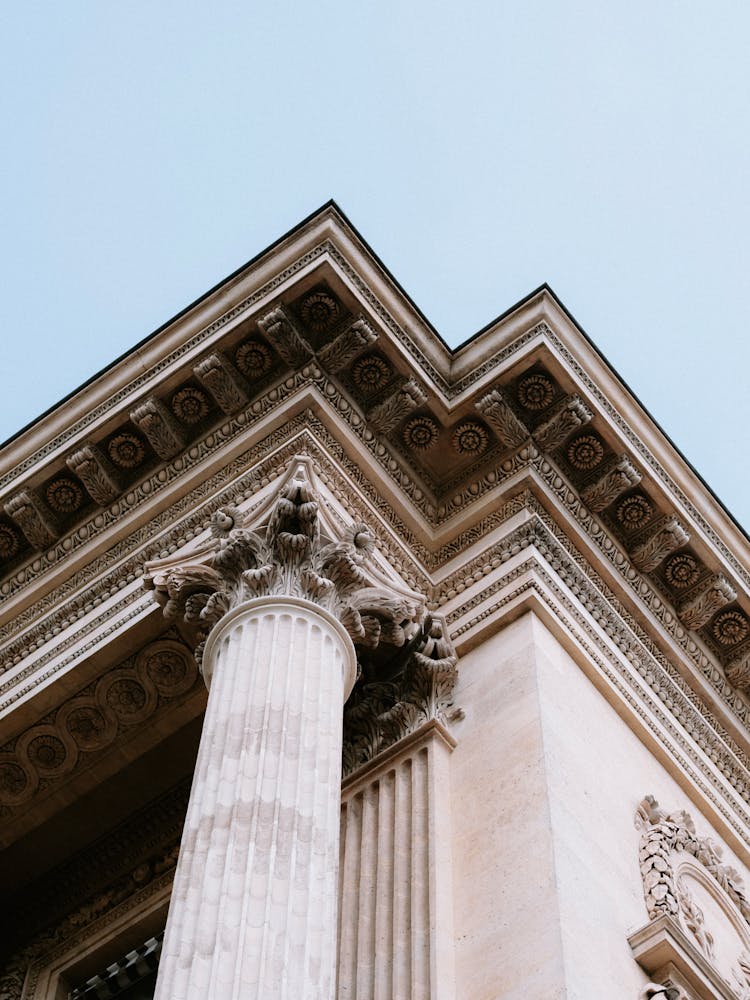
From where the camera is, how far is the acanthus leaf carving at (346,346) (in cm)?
1603

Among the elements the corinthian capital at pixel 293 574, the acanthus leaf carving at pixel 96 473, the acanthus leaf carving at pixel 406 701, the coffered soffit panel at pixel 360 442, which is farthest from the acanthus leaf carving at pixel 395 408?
the acanthus leaf carving at pixel 406 701

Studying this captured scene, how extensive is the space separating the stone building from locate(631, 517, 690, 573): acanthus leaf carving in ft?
0.09

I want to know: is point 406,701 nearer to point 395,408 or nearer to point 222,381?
point 395,408

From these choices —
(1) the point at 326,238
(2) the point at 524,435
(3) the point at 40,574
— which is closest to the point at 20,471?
(3) the point at 40,574

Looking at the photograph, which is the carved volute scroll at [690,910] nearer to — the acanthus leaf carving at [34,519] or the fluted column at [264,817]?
the fluted column at [264,817]

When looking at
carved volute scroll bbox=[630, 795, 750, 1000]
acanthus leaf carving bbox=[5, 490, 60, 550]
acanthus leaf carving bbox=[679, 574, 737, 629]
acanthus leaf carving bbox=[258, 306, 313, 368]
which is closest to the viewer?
Answer: carved volute scroll bbox=[630, 795, 750, 1000]

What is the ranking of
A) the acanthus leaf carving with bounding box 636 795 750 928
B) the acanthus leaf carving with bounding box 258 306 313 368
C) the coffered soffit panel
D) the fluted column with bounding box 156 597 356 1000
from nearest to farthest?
the fluted column with bounding box 156 597 356 1000 → the acanthus leaf carving with bounding box 636 795 750 928 → the coffered soffit panel → the acanthus leaf carving with bounding box 258 306 313 368

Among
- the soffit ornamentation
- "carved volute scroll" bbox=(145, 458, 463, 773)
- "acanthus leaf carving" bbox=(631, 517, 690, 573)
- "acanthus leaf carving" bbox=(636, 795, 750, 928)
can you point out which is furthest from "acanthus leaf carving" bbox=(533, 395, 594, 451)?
"acanthus leaf carving" bbox=(636, 795, 750, 928)

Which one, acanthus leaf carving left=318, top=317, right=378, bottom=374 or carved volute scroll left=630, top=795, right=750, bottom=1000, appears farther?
acanthus leaf carving left=318, top=317, right=378, bottom=374

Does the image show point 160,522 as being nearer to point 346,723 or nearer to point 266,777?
point 346,723

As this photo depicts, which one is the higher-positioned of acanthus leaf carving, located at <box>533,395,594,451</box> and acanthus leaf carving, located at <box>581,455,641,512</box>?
acanthus leaf carving, located at <box>533,395,594,451</box>

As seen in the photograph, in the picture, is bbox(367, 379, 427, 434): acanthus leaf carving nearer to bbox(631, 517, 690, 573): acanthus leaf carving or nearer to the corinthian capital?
the corinthian capital

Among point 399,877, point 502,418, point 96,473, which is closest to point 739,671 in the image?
point 502,418

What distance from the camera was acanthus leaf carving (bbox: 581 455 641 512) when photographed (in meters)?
16.5
